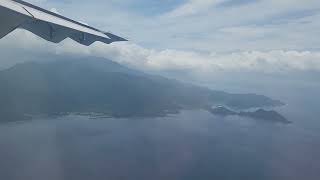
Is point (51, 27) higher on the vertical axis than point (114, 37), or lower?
lower

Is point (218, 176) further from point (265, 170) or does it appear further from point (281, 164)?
point (281, 164)

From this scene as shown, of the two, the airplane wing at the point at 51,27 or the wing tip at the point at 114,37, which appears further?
the wing tip at the point at 114,37

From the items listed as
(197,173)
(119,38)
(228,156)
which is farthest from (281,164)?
(119,38)

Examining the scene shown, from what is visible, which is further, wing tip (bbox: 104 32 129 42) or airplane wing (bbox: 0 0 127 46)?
wing tip (bbox: 104 32 129 42)

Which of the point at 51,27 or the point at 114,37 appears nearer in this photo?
the point at 51,27

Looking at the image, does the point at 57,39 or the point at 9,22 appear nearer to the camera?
the point at 9,22

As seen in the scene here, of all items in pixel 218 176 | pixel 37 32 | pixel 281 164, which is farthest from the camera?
pixel 281 164

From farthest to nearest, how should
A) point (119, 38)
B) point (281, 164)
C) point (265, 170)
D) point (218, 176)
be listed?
1. point (281, 164)
2. point (265, 170)
3. point (218, 176)
4. point (119, 38)

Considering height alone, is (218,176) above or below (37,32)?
below
